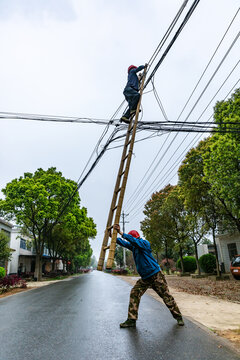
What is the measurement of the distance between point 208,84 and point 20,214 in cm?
2005

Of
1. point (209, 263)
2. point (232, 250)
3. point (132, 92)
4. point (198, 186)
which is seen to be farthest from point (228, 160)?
point (232, 250)

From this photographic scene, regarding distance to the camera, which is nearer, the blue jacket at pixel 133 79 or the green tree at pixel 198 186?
the blue jacket at pixel 133 79

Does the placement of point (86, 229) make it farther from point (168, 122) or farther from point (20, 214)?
point (168, 122)

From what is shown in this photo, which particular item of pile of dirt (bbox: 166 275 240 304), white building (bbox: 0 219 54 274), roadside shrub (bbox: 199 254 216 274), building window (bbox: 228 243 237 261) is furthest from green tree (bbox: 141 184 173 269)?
white building (bbox: 0 219 54 274)

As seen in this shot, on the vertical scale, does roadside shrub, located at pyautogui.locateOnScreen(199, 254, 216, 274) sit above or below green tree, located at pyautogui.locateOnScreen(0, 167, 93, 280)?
below

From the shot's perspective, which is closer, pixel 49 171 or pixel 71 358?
pixel 71 358

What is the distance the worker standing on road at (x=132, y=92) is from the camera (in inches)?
233

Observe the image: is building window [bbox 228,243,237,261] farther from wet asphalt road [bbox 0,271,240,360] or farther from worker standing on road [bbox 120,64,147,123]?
worker standing on road [bbox 120,64,147,123]

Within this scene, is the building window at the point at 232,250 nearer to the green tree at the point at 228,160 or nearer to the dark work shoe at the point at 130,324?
the green tree at the point at 228,160

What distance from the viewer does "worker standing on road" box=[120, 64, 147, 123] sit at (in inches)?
233

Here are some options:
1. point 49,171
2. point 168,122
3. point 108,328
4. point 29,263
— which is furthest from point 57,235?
point 108,328

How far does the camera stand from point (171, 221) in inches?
1041

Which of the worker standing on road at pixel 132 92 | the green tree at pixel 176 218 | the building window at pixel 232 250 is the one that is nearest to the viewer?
the worker standing on road at pixel 132 92

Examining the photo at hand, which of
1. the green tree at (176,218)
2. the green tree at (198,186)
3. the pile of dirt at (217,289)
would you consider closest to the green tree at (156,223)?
the green tree at (176,218)
